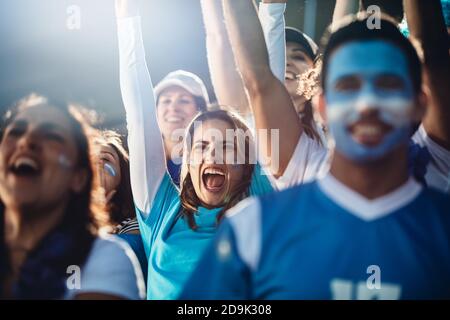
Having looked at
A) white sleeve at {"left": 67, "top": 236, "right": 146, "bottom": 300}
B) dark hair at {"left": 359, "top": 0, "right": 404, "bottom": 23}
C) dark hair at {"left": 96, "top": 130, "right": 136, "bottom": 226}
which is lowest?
white sleeve at {"left": 67, "top": 236, "right": 146, "bottom": 300}

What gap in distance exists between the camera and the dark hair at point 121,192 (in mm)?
2434

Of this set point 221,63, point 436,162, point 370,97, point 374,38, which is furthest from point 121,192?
point 436,162

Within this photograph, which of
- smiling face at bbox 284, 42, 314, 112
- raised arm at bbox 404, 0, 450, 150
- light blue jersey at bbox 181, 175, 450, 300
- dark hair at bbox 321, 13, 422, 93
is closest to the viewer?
light blue jersey at bbox 181, 175, 450, 300

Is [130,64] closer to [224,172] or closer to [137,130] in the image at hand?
[137,130]

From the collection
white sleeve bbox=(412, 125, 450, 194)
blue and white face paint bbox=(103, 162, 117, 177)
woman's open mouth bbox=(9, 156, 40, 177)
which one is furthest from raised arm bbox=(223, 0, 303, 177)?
woman's open mouth bbox=(9, 156, 40, 177)

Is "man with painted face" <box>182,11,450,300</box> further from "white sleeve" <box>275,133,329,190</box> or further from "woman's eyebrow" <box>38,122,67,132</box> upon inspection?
"woman's eyebrow" <box>38,122,67,132</box>

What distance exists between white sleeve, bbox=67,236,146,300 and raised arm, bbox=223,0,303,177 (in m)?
0.72

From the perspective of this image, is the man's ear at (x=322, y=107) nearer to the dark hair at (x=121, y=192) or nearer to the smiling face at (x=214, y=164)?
the smiling face at (x=214, y=164)

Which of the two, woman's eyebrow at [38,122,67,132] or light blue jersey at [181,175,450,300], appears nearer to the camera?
light blue jersey at [181,175,450,300]

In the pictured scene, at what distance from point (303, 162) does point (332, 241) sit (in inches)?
14.6

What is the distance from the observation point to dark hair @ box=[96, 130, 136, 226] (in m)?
2.43

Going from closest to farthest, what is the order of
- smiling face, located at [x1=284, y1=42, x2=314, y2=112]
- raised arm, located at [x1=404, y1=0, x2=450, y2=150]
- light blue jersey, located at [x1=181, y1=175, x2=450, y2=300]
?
light blue jersey, located at [x1=181, y1=175, x2=450, y2=300] < raised arm, located at [x1=404, y1=0, x2=450, y2=150] < smiling face, located at [x1=284, y1=42, x2=314, y2=112]

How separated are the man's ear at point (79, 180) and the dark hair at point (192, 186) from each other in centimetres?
40

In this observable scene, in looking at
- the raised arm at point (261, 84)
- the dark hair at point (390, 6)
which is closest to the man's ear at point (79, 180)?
the raised arm at point (261, 84)
